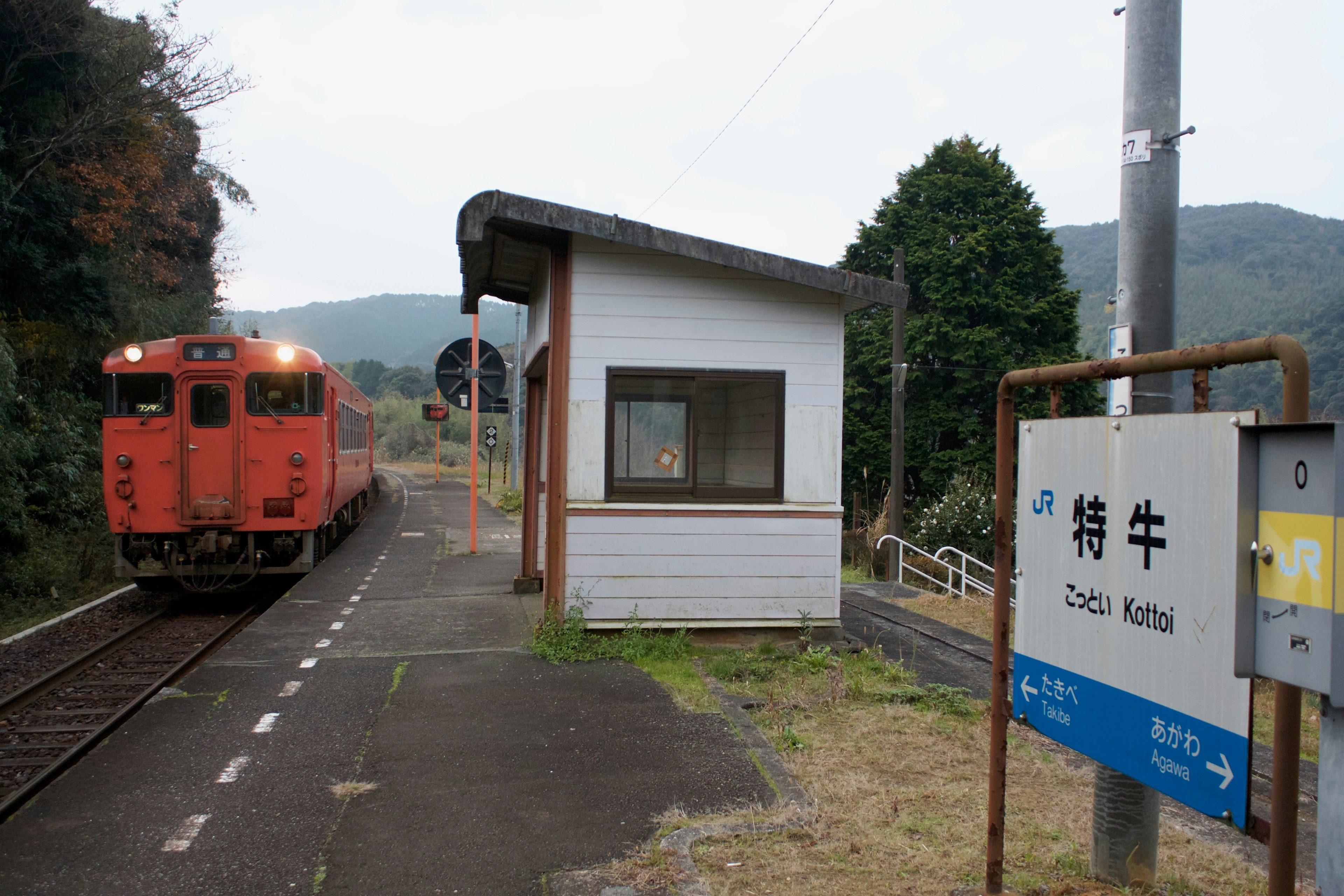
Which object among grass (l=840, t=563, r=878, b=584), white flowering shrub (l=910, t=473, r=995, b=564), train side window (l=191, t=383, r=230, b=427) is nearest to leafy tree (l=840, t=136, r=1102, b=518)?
white flowering shrub (l=910, t=473, r=995, b=564)

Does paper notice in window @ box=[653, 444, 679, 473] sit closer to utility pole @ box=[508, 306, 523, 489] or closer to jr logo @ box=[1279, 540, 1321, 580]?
jr logo @ box=[1279, 540, 1321, 580]

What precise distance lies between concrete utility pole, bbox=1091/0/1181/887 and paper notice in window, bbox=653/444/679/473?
408 centimetres

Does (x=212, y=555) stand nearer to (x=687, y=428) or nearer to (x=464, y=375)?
(x=464, y=375)

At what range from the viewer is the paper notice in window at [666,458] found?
736cm

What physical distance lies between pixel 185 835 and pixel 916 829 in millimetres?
3080

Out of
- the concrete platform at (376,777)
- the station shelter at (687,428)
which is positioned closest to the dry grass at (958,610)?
the station shelter at (687,428)

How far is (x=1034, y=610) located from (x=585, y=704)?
3.36 m

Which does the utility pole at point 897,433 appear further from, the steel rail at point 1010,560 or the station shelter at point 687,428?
the steel rail at point 1010,560

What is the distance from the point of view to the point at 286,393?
33.8 ft

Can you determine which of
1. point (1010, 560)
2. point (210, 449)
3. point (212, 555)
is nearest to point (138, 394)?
point (210, 449)

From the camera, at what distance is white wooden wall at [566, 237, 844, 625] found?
278 inches

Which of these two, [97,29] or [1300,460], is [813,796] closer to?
[1300,460]

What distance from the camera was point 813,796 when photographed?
4.29m

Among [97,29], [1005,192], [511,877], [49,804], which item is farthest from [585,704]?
[1005,192]
